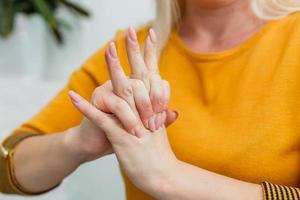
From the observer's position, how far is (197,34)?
37.7 inches

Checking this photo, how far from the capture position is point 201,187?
68 centimetres

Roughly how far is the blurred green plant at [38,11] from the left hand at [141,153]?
4.31 feet

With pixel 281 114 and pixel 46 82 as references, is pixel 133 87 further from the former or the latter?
pixel 46 82

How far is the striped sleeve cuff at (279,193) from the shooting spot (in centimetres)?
67

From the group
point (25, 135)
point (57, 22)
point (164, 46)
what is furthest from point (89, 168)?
point (57, 22)

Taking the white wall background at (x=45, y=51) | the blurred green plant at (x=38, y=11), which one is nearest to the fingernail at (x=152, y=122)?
the white wall background at (x=45, y=51)

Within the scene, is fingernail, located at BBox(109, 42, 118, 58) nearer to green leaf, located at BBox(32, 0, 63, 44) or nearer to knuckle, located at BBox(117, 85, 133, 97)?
knuckle, located at BBox(117, 85, 133, 97)

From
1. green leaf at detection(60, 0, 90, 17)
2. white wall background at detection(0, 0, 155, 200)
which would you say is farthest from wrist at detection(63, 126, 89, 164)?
green leaf at detection(60, 0, 90, 17)

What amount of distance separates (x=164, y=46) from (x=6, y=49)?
1.30 m

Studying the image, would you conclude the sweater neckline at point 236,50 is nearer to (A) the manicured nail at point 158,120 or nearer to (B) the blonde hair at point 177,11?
(B) the blonde hair at point 177,11

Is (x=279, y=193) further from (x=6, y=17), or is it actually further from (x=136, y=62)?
(x=6, y=17)

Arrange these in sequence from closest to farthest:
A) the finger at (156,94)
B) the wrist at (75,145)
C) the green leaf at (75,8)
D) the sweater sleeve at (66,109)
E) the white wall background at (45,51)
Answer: the finger at (156,94), the wrist at (75,145), the sweater sleeve at (66,109), the white wall background at (45,51), the green leaf at (75,8)

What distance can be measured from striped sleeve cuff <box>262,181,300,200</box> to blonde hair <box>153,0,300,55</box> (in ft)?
1.03

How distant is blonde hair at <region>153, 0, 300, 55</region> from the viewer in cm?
86
